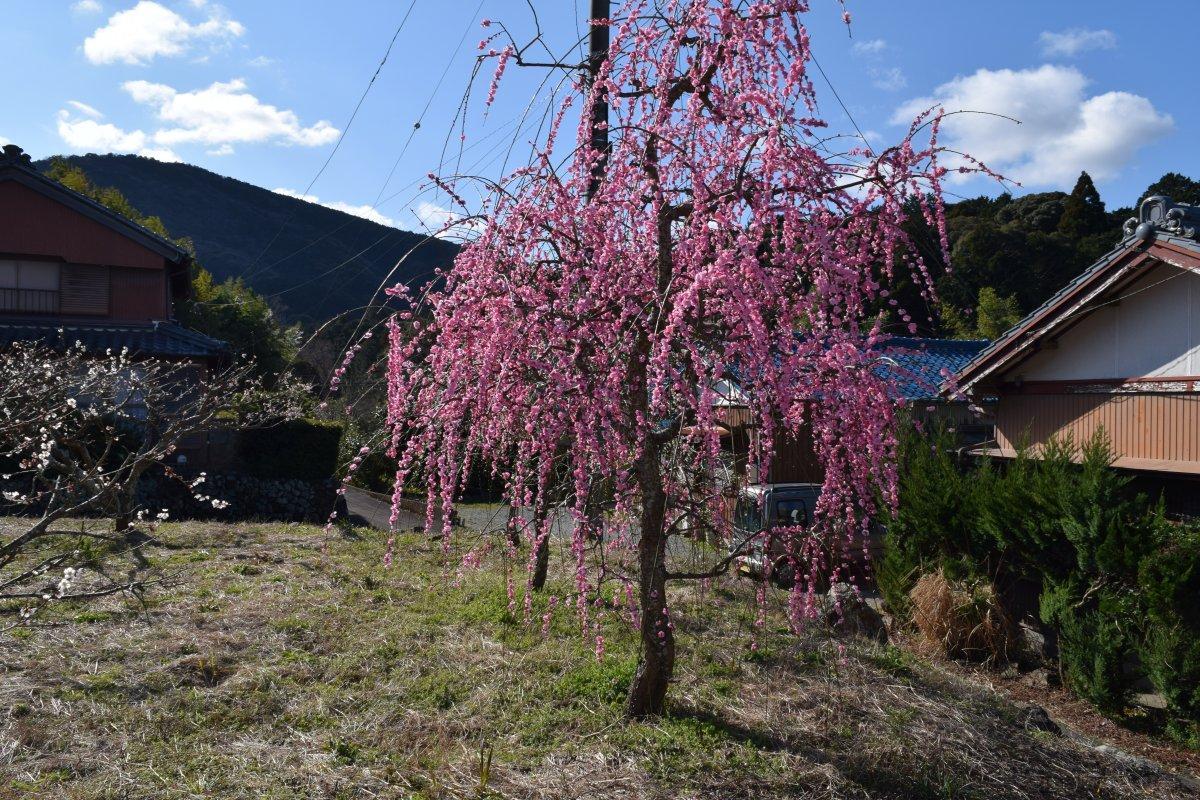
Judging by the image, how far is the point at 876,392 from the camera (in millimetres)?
3492

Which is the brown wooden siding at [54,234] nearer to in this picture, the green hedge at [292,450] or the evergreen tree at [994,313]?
the green hedge at [292,450]

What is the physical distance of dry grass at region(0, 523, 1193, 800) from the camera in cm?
359

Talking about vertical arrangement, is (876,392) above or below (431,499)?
above

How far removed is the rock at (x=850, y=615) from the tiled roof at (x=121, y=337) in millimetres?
12423

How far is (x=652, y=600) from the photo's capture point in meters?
4.03

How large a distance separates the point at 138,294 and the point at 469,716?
658 inches

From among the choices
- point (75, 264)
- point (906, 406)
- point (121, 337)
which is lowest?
point (906, 406)

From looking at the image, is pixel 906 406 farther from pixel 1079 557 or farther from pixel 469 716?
pixel 1079 557

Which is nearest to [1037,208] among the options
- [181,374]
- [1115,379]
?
[1115,379]

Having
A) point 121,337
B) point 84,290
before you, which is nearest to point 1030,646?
point 121,337

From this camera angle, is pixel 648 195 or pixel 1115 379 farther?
pixel 1115 379

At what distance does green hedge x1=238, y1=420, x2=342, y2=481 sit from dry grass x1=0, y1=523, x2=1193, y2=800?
8.29 metres

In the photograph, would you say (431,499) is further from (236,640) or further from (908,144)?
(908,144)

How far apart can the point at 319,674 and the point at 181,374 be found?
12154 millimetres
